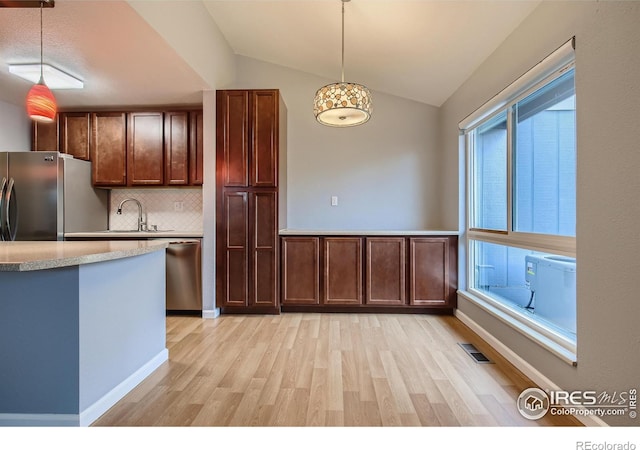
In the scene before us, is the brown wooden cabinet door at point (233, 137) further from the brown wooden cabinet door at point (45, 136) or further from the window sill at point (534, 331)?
the window sill at point (534, 331)

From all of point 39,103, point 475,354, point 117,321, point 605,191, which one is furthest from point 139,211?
point 605,191

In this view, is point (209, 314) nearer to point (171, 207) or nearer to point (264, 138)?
point (171, 207)

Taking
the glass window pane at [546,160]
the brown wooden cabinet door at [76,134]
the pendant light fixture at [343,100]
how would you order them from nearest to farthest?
1. the glass window pane at [546,160]
2. the pendant light fixture at [343,100]
3. the brown wooden cabinet door at [76,134]

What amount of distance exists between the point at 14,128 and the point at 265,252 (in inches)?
130

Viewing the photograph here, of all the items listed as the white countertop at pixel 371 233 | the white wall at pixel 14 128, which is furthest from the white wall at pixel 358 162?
the white wall at pixel 14 128

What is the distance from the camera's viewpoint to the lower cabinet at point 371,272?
11.9 feet

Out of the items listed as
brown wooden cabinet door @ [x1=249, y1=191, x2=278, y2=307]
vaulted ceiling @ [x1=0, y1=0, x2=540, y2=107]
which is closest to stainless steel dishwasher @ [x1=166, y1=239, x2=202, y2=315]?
brown wooden cabinet door @ [x1=249, y1=191, x2=278, y2=307]

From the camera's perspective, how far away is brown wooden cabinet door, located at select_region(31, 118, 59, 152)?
3.93 metres

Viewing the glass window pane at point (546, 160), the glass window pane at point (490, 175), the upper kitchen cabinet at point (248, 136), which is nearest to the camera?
the glass window pane at point (546, 160)

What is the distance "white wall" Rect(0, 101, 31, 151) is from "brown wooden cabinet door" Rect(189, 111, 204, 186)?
2033 millimetres

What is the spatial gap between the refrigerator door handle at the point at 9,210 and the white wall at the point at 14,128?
67cm

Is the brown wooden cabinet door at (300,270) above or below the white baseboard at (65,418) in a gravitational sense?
above
